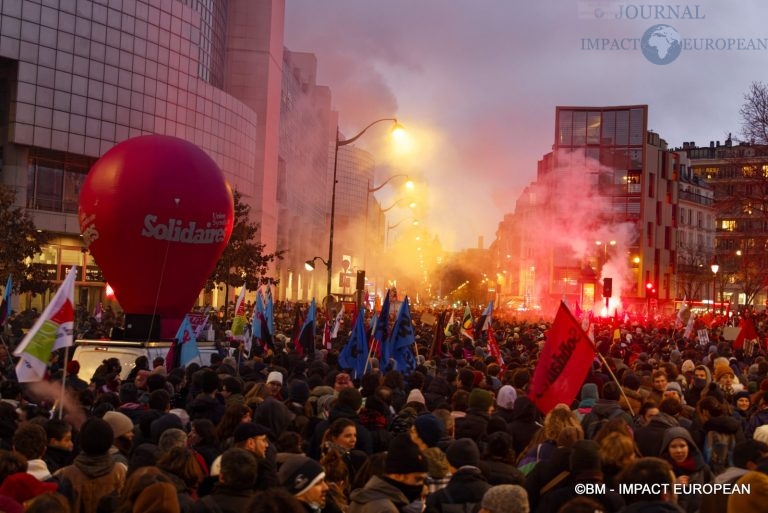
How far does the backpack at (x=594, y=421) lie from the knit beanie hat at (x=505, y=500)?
3.66 m

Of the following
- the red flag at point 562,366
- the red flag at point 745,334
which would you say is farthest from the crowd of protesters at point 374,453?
the red flag at point 745,334

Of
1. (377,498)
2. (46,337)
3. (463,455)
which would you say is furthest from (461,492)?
(46,337)

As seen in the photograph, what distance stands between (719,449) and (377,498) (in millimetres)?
3961

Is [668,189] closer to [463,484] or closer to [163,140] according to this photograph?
[163,140]

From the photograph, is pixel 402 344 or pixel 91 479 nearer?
pixel 91 479

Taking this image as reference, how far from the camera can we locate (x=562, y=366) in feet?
31.4

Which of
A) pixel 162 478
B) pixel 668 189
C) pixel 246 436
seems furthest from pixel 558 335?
pixel 668 189

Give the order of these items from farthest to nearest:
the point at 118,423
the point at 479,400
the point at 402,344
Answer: the point at 402,344
the point at 479,400
the point at 118,423

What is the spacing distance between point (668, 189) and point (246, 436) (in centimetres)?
7561

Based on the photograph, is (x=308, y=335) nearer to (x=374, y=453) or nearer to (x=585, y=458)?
(x=374, y=453)

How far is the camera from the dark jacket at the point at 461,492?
5957 mm

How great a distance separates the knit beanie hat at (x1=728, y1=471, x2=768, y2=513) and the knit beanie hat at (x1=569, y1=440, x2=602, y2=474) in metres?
1.21

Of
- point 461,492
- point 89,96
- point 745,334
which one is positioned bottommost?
point 461,492

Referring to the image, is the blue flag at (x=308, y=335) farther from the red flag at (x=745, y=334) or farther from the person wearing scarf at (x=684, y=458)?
the person wearing scarf at (x=684, y=458)
